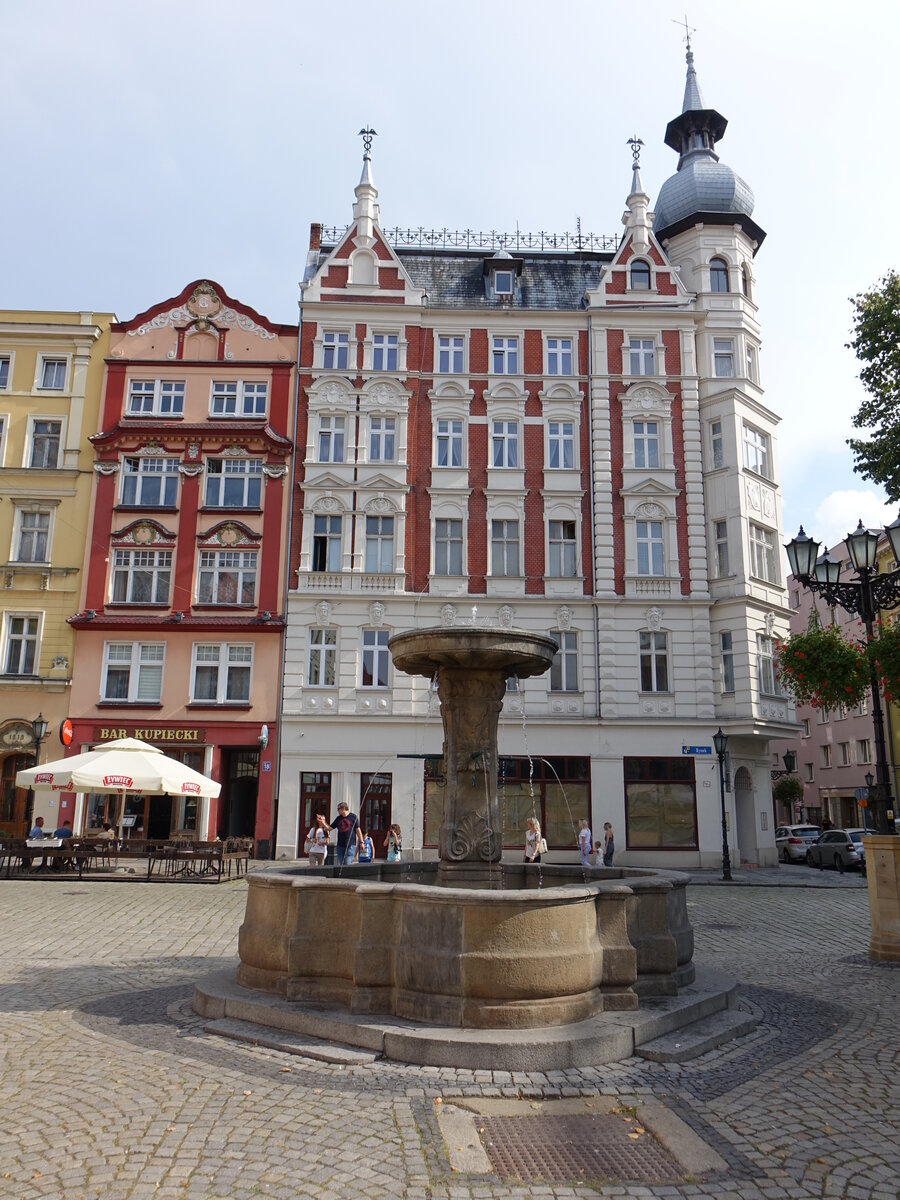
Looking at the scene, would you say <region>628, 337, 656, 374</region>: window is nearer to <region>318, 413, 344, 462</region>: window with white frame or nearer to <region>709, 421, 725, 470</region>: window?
<region>709, 421, 725, 470</region>: window

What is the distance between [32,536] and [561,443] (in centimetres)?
1810

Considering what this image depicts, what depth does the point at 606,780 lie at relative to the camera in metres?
29.6

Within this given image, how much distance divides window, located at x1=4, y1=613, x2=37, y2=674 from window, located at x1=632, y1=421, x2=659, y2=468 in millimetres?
20838

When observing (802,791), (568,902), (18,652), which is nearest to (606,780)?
(18,652)

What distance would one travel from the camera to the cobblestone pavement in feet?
16.3

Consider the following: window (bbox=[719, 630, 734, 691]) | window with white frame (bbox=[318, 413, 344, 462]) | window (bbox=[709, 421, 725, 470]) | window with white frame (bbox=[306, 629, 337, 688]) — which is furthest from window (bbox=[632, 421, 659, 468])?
window with white frame (bbox=[306, 629, 337, 688])

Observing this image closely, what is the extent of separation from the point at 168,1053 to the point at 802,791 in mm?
54406

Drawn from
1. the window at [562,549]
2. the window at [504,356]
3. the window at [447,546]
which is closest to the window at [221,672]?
the window at [447,546]

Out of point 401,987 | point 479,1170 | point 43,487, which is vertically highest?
point 43,487

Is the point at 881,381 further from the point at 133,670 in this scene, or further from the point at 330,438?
the point at 133,670

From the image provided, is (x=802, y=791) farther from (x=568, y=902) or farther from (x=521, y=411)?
(x=568, y=902)

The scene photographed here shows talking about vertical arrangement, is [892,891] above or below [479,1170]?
above

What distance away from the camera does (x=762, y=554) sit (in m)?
32.0

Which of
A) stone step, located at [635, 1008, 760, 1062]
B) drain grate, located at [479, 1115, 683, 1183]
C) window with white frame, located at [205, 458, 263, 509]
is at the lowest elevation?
drain grate, located at [479, 1115, 683, 1183]
